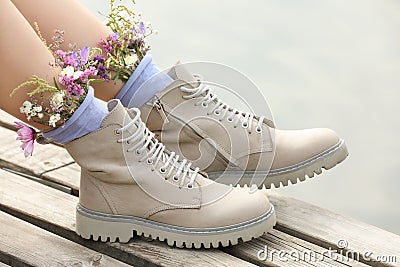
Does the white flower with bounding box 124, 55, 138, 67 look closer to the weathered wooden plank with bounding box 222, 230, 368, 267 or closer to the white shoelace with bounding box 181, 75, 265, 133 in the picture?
the white shoelace with bounding box 181, 75, 265, 133

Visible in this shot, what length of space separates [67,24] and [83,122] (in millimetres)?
217

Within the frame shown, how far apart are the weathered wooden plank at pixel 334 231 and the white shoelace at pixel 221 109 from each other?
0.48 feet

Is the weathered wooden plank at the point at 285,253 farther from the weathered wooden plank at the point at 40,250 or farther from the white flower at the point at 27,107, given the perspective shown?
the white flower at the point at 27,107

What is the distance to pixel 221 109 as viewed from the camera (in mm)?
1347

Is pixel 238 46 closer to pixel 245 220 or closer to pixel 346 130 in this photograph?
pixel 346 130

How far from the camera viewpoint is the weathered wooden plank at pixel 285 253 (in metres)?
1.20

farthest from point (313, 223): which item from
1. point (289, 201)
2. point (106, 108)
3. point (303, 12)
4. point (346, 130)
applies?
point (303, 12)

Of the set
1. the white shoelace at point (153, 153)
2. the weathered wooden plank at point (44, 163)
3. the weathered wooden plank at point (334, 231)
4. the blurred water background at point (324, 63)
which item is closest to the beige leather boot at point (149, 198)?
the white shoelace at point (153, 153)

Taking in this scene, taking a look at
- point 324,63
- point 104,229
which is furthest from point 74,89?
point 324,63

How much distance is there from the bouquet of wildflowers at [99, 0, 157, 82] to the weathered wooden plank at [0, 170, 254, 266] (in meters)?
0.25

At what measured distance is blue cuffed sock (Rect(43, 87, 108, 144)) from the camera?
3.79 feet

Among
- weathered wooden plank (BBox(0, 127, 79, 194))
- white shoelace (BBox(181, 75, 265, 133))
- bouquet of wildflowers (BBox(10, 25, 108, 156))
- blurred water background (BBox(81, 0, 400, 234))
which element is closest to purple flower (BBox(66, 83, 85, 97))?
bouquet of wildflowers (BBox(10, 25, 108, 156))

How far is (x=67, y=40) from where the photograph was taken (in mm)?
1294

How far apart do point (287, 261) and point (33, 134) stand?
1.41 feet
